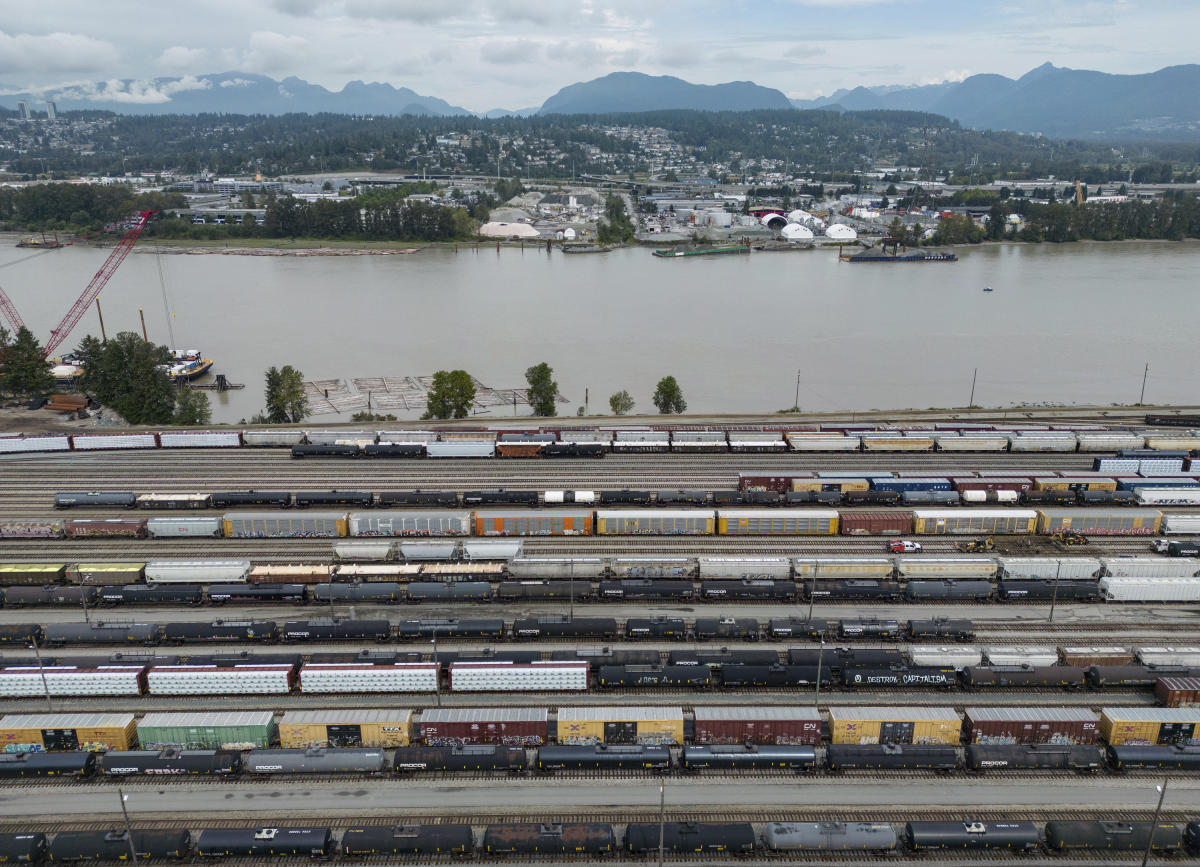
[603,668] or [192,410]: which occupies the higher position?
[192,410]

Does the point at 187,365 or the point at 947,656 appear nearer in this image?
the point at 947,656

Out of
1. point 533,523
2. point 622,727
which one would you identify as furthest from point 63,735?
point 533,523

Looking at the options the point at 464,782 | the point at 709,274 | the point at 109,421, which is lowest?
the point at 464,782

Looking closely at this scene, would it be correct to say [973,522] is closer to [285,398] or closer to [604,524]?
[604,524]

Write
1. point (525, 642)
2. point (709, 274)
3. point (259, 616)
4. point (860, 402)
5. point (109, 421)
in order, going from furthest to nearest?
point (709, 274)
point (860, 402)
point (109, 421)
point (259, 616)
point (525, 642)

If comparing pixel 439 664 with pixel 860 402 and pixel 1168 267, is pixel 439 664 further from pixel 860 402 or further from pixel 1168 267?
pixel 1168 267

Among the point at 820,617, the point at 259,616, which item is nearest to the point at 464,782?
the point at 259,616

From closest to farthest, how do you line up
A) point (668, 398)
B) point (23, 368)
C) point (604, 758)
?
point (604, 758), point (23, 368), point (668, 398)

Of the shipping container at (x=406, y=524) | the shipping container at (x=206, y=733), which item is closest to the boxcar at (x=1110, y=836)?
the shipping container at (x=206, y=733)
